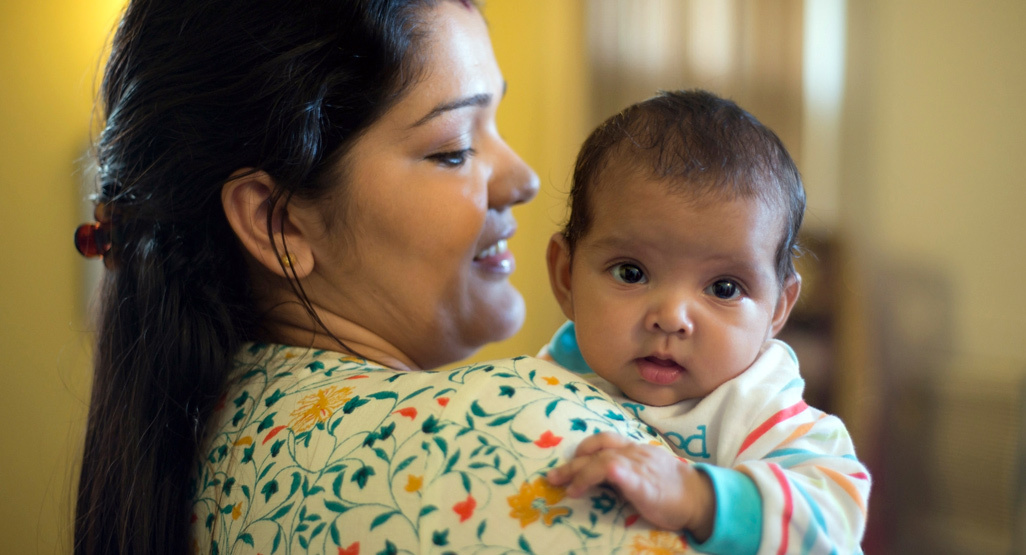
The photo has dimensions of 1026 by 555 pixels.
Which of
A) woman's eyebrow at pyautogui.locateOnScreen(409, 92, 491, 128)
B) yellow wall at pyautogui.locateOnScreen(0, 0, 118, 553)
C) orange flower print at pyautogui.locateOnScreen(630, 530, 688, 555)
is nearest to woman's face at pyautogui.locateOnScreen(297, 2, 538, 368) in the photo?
→ woman's eyebrow at pyautogui.locateOnScreen(409, 92, 491, 128)

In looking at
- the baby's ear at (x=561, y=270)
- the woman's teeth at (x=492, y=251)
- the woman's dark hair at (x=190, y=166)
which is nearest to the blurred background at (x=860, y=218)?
the woman's dark hair at (x=190, y=166)

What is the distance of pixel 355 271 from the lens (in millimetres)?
1147

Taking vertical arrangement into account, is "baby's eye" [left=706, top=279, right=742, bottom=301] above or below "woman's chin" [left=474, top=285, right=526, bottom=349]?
above

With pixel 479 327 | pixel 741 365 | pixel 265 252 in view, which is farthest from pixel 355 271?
pixel 741 365

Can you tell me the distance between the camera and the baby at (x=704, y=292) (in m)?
0.82

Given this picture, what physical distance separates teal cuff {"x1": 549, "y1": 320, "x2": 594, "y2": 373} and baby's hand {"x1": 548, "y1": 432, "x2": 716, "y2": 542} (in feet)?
1.53

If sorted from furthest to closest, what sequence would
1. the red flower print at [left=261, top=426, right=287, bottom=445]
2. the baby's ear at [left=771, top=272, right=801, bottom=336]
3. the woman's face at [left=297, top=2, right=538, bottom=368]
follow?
1. the woman's face at [left=297, top=2, right=538, bottom=368]
2. the baby's ear at [left=771, top=272, right=801, bottom=336]
3. the red flower print at [left=261, top=426, right=287, bottom=445]

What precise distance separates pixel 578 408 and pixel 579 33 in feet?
8.28

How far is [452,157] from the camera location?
46.1 inches

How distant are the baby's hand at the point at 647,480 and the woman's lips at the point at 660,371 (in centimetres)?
19

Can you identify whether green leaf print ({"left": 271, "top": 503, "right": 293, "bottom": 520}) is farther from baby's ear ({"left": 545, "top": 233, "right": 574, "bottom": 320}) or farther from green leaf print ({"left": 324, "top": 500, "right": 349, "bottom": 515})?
baby's ear ({"left": 545, "top": 233, "right": 574, "bottom": 320})

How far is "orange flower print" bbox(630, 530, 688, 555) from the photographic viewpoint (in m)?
0.68

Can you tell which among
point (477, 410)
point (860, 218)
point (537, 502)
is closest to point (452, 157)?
point (477, 410)

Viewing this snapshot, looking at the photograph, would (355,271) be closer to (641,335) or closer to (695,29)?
(641,335)
